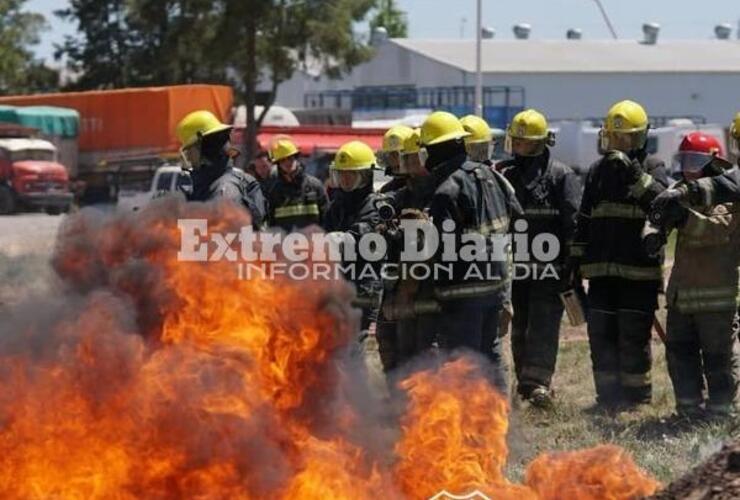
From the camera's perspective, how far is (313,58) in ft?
148

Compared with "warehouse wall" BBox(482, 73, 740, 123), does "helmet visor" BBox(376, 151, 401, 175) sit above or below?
above

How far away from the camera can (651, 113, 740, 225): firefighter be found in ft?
30.5

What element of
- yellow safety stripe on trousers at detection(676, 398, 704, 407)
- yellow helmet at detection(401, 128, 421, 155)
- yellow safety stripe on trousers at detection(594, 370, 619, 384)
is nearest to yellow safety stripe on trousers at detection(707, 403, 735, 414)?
yellow safety stripe on trousers at detection(676, 398, 704, 407)

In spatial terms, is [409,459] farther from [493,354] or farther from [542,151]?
[542,151]

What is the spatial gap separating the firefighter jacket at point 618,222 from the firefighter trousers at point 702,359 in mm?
469

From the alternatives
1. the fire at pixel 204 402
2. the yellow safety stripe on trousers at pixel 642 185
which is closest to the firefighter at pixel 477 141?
the yellow safety stripe on trousers at pixel 642 185

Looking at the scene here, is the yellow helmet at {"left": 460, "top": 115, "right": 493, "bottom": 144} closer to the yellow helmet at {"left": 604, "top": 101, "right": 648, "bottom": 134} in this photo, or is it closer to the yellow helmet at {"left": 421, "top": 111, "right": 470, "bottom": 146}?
the yellow helmet at {"left": 604, "top": 101, "right": 648, "bottom": 134}

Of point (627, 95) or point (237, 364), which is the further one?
point (627, 95)

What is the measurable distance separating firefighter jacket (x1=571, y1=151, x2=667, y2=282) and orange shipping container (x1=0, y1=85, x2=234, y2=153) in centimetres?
3264

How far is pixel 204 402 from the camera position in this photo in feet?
19.6

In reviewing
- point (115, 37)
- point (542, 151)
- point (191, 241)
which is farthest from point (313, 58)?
point (191, 241)

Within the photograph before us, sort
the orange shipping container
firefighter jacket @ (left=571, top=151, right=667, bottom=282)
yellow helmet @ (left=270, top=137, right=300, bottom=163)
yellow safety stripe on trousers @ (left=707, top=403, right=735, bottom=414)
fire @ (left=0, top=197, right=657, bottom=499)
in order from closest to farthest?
fire @ (left=0, top=197, right=657, bottom=499) → yellow safety stripe on trousers @ (left=707, top=403, right=735, bottom=414) → firefighter jacket @ (left=571, top=151, right=667, bottom=282) → yellow helmet @ (left=270, top=137, right=300, bottom=163) → the orange shipping container

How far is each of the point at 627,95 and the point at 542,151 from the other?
53412 millimetres

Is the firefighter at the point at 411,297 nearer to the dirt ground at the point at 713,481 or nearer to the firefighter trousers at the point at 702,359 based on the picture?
the firefighter trousers at the point at 702,359
